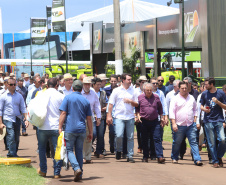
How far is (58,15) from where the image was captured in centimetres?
4000

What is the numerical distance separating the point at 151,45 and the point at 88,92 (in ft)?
70.1

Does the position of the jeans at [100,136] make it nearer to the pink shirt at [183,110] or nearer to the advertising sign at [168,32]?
the pink shirt at [183,110]

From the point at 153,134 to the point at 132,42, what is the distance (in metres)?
22.2

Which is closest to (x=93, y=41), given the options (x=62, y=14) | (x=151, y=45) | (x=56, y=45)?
(x=62, y=14)

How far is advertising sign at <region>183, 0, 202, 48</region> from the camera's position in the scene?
90.8 ft

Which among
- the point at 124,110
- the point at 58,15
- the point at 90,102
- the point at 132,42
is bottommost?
Answer: the point at 124,110

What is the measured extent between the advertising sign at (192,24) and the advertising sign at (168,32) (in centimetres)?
144

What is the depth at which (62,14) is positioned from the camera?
131ft

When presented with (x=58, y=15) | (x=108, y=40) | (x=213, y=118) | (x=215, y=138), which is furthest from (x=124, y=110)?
(x=108, y=40)

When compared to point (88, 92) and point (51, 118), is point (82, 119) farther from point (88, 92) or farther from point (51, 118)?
point (88, 92)

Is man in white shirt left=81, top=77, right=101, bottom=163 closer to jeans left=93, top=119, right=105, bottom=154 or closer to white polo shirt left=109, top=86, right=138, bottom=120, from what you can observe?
white polo shirt left=109, top=86, right=138, bottom=120

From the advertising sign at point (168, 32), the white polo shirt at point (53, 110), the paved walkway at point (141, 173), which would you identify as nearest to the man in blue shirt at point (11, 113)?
the paved walkway at point (141, 173)

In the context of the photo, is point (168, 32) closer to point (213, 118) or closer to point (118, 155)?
point (118, 155)

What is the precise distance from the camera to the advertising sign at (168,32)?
3031cm
